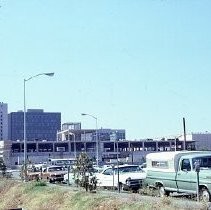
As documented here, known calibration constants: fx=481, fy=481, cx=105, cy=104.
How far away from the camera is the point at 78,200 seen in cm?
1861

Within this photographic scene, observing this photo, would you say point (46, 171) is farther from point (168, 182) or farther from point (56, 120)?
point (56, 120)

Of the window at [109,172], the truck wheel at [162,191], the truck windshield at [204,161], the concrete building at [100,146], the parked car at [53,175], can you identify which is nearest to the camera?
the truck windshield at [204,161]

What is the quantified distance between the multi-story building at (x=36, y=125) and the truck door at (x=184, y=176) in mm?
138226

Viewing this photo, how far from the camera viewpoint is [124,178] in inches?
1028

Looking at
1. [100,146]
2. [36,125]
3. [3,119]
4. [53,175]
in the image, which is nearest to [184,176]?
[53,175]

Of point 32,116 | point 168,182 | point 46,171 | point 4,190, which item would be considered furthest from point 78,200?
point 32,116

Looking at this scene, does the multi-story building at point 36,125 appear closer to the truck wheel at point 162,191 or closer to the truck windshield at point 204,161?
the truck wheel at point 162,191

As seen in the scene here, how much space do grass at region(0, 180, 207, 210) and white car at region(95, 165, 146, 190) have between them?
408 cm

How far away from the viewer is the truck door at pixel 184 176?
19.3 metres

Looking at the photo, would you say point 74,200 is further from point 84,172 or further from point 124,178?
point 124,178

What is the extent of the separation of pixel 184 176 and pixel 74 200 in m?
4.59

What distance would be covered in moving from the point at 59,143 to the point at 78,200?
138 meters

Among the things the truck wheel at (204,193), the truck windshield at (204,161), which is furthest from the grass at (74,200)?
the truck windshield at (204,161)

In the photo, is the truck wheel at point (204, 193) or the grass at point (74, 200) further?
the truck wheel at point (204, 193)
